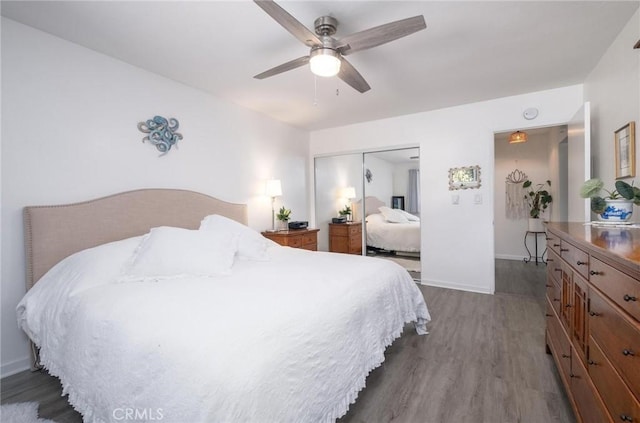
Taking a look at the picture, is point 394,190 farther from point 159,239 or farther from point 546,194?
A: point 159,239

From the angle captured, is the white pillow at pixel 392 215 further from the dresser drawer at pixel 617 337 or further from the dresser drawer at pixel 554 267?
the dresser drawer at pixel 617 337

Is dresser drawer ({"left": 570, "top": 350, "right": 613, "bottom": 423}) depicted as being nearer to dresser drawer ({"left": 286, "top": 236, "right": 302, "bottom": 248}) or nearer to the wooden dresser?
the wooden dresser

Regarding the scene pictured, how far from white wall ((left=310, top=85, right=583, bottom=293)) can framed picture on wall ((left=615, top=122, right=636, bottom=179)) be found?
1.44m

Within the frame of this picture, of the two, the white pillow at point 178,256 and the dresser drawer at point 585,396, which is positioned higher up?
the white pillow at point 178,256

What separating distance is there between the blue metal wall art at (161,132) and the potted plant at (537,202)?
232 inches

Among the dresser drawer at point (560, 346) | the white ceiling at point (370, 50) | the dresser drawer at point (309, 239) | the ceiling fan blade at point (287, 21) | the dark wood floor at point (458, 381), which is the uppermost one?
the white ceiling at point (370, 50)

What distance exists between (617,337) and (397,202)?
3.66 metres

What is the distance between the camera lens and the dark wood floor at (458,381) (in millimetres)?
1610

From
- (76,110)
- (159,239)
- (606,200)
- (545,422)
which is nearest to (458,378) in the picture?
(545,422)

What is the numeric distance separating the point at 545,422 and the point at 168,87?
3.93 metres

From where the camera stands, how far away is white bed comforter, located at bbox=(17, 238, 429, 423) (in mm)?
984

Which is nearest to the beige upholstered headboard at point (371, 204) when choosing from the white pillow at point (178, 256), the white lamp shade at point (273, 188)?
the white lamp shade at point (273, 188)

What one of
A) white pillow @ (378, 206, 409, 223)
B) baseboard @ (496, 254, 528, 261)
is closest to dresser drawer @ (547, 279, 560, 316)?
white pillow @ (378, 206, 409, 223)

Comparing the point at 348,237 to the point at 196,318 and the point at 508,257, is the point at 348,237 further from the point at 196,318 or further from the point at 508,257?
the point at 196,318
